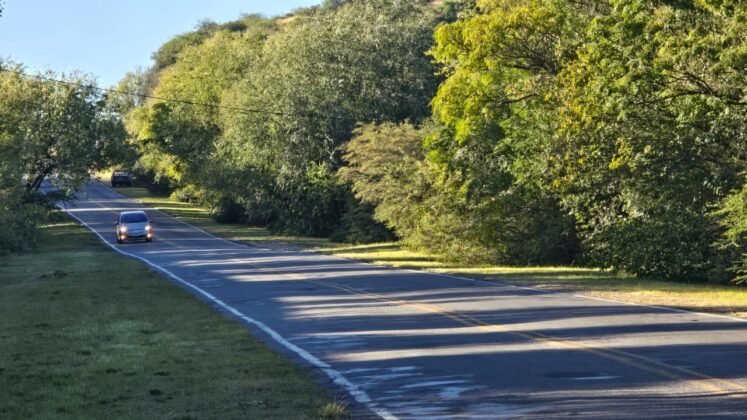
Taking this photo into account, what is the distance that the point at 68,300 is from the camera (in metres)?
23.9

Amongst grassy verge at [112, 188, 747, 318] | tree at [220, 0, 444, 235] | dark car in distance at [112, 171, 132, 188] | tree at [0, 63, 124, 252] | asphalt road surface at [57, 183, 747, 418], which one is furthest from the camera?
dark car in distance at [112, 171, 132, 188]

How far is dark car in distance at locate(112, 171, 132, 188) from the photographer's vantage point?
114 m

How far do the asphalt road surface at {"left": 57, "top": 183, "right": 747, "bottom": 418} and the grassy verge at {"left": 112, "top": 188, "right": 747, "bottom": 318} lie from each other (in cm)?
129

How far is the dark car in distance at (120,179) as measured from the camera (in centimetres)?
11431

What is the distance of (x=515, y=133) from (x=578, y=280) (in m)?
9.02

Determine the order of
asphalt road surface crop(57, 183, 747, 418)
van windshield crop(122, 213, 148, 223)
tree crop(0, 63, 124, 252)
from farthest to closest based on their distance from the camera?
tree crop(0, 63, 124, 252)
van windshield crop(122, 213, 148, 223)
asphalt road surface crop(57, 183, 747, 418)

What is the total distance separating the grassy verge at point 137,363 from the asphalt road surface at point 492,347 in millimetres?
652

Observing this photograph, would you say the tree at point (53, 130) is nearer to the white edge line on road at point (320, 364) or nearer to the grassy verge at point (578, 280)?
the grassy verge at point (578, 280)

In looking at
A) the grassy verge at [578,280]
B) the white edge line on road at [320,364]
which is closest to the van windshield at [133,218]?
the grassy verge at [578,280]

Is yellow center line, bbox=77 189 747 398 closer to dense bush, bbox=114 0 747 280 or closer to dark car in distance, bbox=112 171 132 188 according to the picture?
dense bush, bbox=114 0 747 280

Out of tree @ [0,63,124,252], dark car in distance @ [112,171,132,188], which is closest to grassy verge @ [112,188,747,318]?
tree @ [0,63,124,252]

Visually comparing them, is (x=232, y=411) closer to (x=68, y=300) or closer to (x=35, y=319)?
(x=35, y=319)

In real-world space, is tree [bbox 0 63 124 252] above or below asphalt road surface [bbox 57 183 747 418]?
above

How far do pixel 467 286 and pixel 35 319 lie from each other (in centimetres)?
1040
